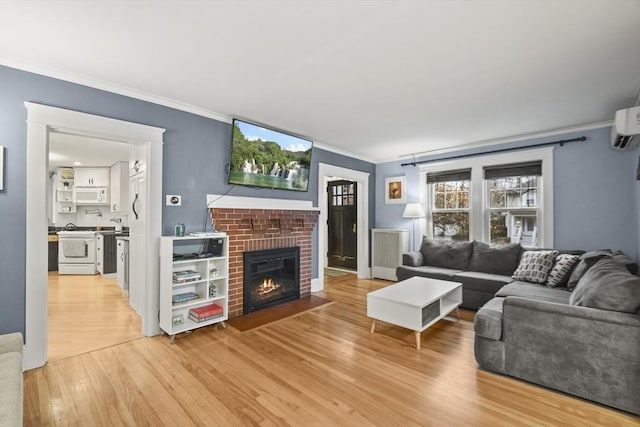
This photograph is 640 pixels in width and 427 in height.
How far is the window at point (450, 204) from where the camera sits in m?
4.85

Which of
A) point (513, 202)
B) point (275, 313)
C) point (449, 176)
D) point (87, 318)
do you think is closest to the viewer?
point (87, 318)

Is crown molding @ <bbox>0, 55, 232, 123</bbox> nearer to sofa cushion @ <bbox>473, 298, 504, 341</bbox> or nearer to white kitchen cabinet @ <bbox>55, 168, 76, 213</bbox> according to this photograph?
sofa cushion @ <bbox>473, 298, 504, 341</bbox>

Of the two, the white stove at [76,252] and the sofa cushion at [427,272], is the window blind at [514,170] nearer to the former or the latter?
the sofa cushion at [427,272]

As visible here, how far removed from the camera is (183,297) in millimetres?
2926

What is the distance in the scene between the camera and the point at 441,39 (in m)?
1.93

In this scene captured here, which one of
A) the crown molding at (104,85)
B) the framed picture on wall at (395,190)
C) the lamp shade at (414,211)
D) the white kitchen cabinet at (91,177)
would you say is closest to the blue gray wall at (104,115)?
the crown molding at (104,85)

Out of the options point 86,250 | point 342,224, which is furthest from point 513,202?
point 86,250

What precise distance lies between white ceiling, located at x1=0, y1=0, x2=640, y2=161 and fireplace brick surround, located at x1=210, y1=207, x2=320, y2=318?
1.22m

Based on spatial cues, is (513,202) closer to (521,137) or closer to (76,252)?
(521,137)

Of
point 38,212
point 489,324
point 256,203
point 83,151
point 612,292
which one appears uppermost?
point 83,151

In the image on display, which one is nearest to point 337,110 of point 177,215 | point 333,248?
point 177,215

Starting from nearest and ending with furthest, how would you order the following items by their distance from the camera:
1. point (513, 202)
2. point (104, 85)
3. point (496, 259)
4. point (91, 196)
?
point (104, 85) < point (496, 259) < point (513, 202) < point (91, 196)

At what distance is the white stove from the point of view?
18.6ft

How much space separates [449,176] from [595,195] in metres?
1.87
